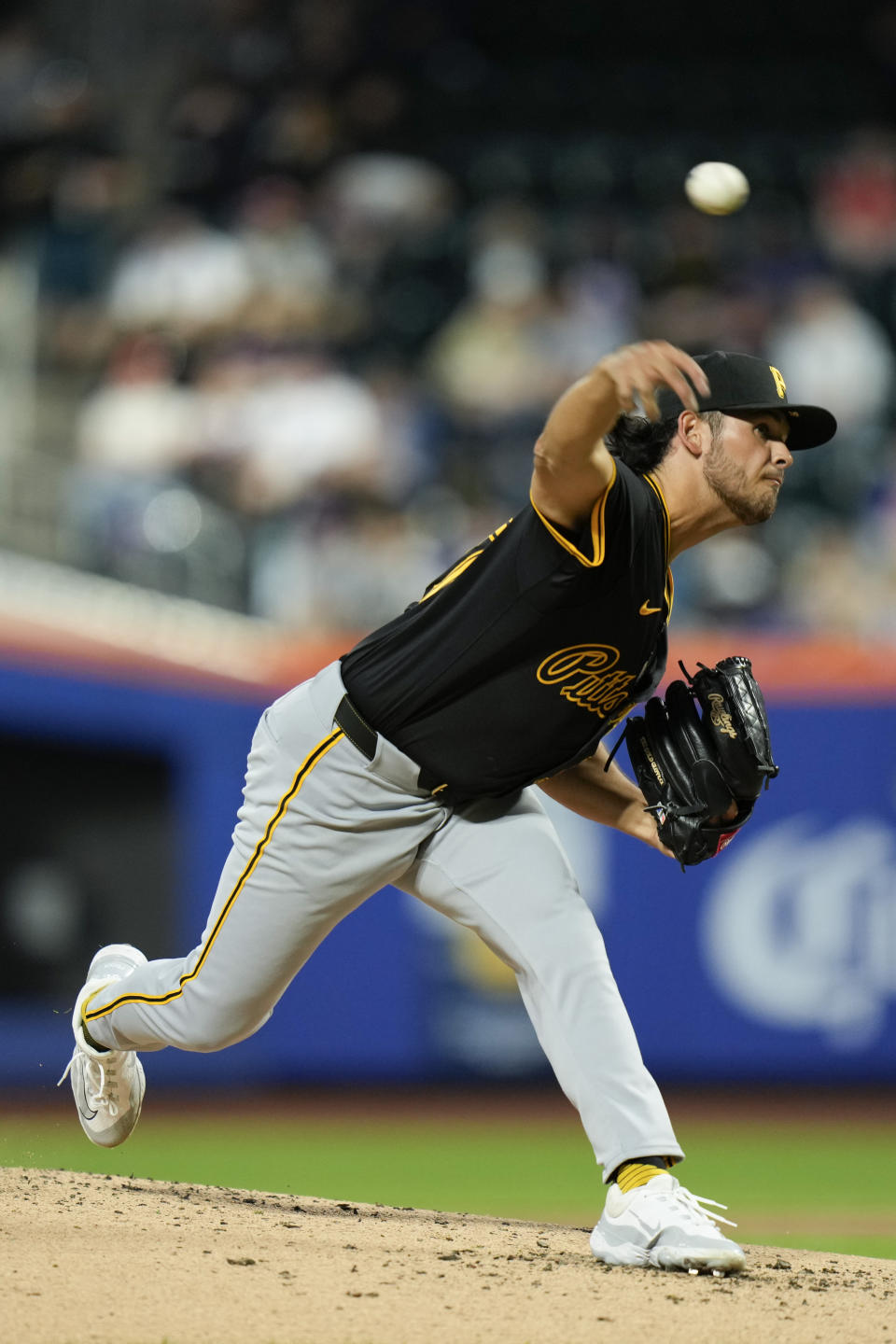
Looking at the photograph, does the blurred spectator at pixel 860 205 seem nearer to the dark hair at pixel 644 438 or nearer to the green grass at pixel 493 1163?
the green grass at pixel 493 1163

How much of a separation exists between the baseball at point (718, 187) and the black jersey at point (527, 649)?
123 cm

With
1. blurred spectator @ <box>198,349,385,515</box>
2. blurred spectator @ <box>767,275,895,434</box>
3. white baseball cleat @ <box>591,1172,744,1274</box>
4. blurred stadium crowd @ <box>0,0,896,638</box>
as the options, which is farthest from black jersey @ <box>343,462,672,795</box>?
blurred spectator @ <box>767,275,895,434</box>

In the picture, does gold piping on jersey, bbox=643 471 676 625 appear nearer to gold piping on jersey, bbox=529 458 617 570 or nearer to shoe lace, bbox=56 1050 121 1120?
gold piping on jersey, bbox=529 458 617 570

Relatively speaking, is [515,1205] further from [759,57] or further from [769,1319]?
[759,57]

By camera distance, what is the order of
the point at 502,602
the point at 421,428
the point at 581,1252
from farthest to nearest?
1. the point at 421,428
2. the point at 581,1252
3. the point at 502,602

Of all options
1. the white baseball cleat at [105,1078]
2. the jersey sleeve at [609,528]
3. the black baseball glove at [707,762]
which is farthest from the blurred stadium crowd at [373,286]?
the jersey sleeve at [609,528]

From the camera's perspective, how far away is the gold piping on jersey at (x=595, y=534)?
10.8 ft

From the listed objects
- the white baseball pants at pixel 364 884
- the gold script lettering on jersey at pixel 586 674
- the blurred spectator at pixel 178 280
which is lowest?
the white baseball pants at pixel 364 884

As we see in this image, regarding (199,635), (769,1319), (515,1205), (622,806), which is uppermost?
(199,635)

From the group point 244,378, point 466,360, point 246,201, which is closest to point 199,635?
point 244,378

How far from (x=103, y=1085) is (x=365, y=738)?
3.81 feet

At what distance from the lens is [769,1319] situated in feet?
10.5

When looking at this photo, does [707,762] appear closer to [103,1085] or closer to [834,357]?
[103,1085]

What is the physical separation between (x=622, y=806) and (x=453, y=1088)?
3.95 m
